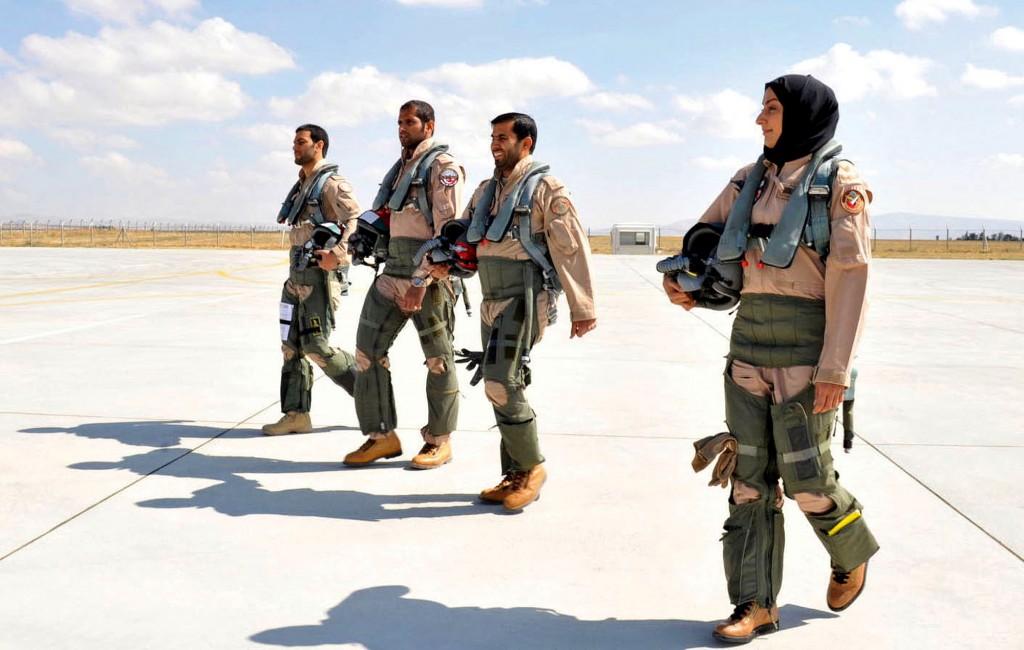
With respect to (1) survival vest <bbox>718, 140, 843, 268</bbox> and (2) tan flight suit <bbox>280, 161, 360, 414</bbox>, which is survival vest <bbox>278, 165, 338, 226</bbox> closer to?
(2) tan flight suit <bbox>280, 161, 360, 414</bbox>

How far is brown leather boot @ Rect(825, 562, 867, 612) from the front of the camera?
349cm

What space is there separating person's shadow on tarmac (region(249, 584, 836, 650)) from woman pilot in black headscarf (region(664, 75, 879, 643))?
0.19m

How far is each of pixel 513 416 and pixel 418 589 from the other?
1.29m

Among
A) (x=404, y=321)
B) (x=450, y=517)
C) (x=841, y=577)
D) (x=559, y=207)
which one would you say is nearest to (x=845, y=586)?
(x=841, y=577)

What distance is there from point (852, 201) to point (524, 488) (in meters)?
2.38

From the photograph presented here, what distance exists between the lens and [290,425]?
6340mm

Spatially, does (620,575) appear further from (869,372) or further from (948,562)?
(869,372)

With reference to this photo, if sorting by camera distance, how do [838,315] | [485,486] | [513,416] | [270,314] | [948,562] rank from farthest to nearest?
[270,314] < [485,486] < [513,416] < [948,562] < [838,315]

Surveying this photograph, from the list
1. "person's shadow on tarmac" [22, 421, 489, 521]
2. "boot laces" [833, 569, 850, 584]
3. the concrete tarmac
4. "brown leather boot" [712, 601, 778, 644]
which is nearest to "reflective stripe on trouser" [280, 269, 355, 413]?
the concrete tarmac

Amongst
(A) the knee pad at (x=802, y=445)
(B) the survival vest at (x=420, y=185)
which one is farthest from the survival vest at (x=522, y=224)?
(A) the knee pad at (x=802, y=445)

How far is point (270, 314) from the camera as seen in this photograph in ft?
42.5

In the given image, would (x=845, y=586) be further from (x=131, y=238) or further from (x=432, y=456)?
(x=131, y=238)

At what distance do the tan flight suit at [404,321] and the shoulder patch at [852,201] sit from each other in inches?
105

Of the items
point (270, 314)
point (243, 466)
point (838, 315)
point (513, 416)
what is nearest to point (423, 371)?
point (243, 466)
